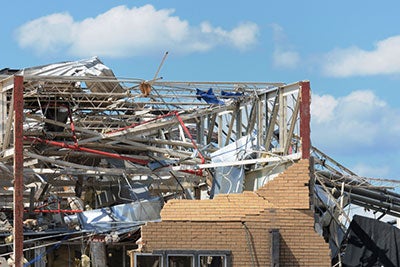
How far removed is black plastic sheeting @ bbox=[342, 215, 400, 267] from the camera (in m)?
24.8

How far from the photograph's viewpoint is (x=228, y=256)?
74.3 ft

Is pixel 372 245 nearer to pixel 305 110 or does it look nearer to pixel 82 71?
pixel 305 110

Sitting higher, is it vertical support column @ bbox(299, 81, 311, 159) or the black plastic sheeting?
vertical support column @ bbox(299, 81, 311, 159)

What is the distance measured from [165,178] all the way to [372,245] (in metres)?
6.96

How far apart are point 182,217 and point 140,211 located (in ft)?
14.9

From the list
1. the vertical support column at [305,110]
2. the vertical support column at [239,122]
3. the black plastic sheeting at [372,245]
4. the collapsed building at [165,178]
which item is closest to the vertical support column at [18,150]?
the collapsed building at [165,178]

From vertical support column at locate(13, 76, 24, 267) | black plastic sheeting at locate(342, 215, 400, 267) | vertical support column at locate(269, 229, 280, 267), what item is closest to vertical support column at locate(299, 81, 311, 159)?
vertical support column at locate(269, 229, 280, 267)

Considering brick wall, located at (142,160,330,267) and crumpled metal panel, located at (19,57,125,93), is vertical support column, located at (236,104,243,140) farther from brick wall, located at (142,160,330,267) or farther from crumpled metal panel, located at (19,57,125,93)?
brick wall, located at (142,160,330,267)

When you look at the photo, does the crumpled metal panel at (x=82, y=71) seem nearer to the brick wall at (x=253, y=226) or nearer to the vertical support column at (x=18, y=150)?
the vertical support column at (x=18, y=150)

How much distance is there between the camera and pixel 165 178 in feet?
93.7

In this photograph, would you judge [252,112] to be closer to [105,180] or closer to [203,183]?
[203,183]

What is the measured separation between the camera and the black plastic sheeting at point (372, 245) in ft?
81.5

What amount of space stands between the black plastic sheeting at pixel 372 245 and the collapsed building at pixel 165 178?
0.10 m

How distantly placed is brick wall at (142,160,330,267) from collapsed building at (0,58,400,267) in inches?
1.0
